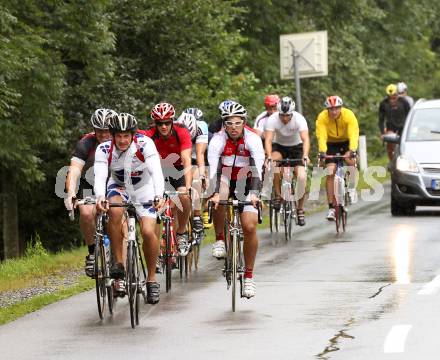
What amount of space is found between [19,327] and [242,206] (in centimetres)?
243

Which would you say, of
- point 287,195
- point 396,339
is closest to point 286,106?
point 287,195

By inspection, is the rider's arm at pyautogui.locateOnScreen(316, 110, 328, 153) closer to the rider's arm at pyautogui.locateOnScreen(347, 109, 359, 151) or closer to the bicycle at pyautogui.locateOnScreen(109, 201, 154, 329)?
the rider's arm at pyautogui.locateOnScreen(347, 109, 359, 151)

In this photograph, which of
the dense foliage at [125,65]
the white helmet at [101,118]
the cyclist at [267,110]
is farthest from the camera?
the dense foliage at [125,65]

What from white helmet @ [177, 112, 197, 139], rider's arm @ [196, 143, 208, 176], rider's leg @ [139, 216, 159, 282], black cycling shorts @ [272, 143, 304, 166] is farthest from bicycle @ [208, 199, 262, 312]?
black cycling shorts @ [272, 143, 304, 166]

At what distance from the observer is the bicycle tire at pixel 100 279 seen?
12.0 m

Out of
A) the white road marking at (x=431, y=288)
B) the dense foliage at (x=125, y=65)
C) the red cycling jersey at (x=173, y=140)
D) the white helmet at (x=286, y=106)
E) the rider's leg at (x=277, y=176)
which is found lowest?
the white road marking at (x=431, y=288)

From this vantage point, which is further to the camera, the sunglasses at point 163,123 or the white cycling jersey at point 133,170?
the sunglasses at point 163,123

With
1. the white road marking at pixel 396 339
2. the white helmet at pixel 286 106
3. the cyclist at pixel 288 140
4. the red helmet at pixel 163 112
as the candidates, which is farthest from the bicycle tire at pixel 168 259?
the white helmet at pixel 286 106

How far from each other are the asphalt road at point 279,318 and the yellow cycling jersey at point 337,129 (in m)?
3.41

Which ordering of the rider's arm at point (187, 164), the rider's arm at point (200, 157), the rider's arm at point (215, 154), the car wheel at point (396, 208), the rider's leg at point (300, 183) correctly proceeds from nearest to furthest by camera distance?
the rider's arm at point (215, 154) < the rider's arm at point (187, 164) < the rider's arm at point (200, 157) < the rider's leg at point (300, 183) < the car wheel at point (396, 208)

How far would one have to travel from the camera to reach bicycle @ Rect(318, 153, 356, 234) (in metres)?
20.4

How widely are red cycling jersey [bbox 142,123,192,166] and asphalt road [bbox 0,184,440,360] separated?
143 centimetres

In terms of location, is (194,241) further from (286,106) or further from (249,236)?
(286,106)

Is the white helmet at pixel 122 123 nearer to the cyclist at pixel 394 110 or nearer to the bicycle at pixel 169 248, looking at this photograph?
the bicycle at pixel 169 248
